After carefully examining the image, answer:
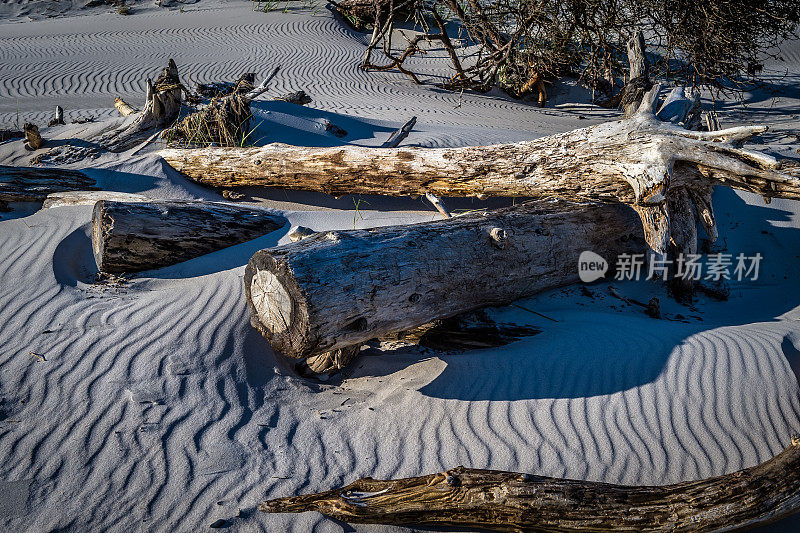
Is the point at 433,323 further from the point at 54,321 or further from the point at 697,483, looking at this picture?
the point at 54,321

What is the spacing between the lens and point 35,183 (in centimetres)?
524

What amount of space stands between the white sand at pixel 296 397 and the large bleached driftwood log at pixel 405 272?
320mm

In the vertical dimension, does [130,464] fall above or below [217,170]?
below

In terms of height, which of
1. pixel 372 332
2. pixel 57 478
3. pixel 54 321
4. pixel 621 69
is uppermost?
pixel 621 69

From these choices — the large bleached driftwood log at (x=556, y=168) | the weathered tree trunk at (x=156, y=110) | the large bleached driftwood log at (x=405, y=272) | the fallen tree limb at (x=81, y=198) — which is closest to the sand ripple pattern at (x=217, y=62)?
the weathered tree trunk at (x=156, y=110)

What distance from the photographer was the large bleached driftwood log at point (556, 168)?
4070 mm

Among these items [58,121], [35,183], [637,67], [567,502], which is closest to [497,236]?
[567,502]

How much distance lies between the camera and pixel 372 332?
3.30 meters

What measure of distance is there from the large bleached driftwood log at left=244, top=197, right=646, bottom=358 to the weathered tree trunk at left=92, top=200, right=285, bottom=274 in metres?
1.27

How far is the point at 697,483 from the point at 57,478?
303 cm

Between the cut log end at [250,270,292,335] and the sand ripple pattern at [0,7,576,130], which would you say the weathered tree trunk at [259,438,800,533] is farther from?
the sand ripple pattern at [0,7,576,130]

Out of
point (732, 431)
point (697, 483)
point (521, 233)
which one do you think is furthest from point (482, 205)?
point (697, 483)

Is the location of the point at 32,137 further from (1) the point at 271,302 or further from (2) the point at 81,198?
(1) the point at 271,302

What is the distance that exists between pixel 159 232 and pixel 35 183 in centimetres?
192
